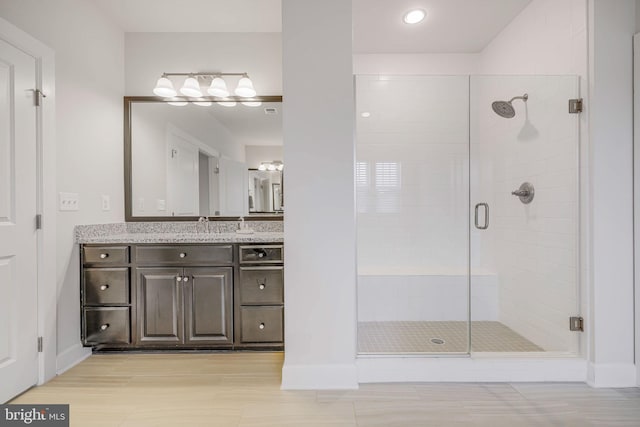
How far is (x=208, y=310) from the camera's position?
7.64ft

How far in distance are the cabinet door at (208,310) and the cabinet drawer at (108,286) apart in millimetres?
431

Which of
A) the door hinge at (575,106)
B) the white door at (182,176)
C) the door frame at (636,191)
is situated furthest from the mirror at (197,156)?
the door frame at (636,191)

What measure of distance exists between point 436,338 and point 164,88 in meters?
2.88

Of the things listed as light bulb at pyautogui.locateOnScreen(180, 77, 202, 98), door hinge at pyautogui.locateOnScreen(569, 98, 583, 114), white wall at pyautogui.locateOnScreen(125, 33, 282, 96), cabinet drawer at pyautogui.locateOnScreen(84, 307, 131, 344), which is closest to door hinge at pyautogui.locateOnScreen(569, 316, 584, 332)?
door hinge at pyautogui.locateOnScreen(569, 98, 583, 114)

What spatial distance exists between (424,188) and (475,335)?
1112 millimetres

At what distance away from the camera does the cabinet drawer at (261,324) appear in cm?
233

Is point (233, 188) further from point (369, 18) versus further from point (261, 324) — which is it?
point (369, 18)

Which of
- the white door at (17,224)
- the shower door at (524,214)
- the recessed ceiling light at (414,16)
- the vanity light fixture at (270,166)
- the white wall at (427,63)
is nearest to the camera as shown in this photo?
the white door at (17,224)

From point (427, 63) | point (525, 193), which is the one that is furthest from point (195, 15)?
point (525, 193)

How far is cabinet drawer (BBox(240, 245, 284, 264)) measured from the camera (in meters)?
2.34

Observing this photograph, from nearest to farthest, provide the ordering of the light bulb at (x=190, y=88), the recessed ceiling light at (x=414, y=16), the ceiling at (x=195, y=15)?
the ceiling at (x=195, y=15) < the recessed ceiling light at (x=414, y=16) < the light bulb at (x=190, y=88)

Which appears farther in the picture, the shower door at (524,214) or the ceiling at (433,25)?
the ceiling at (433,25)

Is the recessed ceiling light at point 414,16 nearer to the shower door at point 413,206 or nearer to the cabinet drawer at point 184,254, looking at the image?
the shower door at point 413,206

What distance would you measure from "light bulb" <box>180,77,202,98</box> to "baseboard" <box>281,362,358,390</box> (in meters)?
2.26
